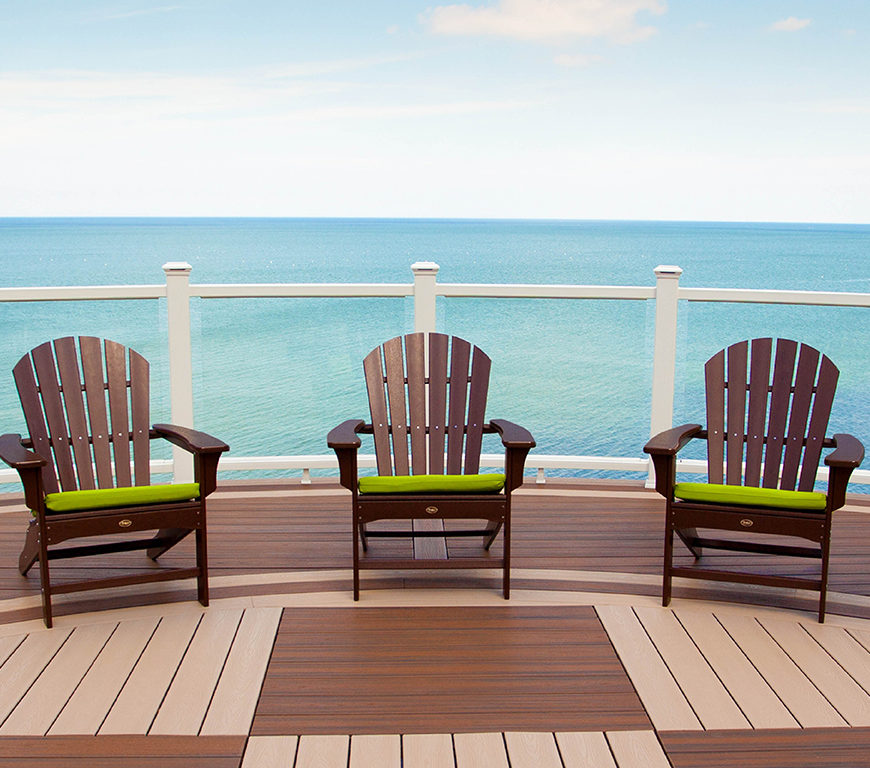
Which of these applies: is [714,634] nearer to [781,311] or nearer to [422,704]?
[422,704]

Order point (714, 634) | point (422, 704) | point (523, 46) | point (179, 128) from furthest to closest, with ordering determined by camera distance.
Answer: point (179, 128), point (523, 46), point (714, 634), point (422, 704)

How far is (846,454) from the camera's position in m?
3.22

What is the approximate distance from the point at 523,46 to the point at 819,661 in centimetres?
3091

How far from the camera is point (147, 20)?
31625 mm

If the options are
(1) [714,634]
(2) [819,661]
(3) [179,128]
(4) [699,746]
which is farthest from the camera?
(3) [179,128]

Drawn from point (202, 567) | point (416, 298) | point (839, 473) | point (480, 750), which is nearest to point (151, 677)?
point (202, 567)

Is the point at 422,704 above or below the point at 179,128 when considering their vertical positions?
below

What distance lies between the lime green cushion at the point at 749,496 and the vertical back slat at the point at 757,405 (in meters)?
0.58

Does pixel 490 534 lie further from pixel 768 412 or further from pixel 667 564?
pixel 768 412

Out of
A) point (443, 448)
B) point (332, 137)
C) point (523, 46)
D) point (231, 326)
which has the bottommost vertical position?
point (443, 448)

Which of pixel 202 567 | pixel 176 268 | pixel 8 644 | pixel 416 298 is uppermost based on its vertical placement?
pixel 176 268

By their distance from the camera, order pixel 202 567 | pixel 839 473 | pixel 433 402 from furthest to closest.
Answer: pixel 433 402, pixel 202 567, pixel 839 473

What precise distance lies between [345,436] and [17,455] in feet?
3.65

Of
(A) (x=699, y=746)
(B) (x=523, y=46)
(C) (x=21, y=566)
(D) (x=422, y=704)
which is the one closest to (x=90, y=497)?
(C) (x=21, y=566)
